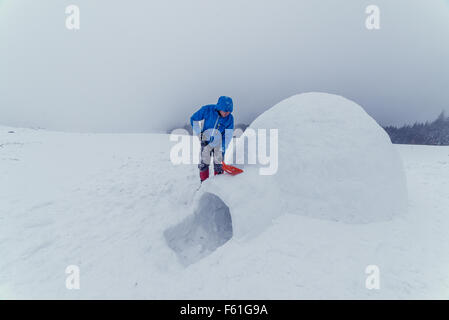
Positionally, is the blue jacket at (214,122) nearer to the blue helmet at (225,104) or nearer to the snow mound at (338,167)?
the blue helmet at (225,104)

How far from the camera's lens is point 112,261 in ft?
12.4

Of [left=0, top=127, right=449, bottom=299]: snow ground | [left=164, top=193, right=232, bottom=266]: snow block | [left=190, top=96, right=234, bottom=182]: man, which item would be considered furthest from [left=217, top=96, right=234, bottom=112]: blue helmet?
[left=164, top=193, right=232, bottom=266]: snow block

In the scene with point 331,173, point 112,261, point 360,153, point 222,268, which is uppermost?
point 360,153

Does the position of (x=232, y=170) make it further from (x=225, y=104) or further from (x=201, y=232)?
(x=201, y=232)

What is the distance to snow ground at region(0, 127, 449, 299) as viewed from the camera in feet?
9.32

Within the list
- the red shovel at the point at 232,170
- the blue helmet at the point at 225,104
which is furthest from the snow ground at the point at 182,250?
the blue helmet at the point at 225,104

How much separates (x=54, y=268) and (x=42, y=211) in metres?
1.94

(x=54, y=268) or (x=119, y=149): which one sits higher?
(x=119, y=149)

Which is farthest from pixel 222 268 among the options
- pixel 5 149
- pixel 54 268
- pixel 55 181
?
pixel 5 149

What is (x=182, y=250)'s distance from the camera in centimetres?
445

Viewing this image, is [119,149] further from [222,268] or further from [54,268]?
[222,268]

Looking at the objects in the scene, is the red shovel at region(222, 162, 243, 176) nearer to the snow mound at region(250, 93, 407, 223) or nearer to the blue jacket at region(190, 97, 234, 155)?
the blue jacket at region(190, 97, 234, 155)

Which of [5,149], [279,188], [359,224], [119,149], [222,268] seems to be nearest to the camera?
[222,268]
